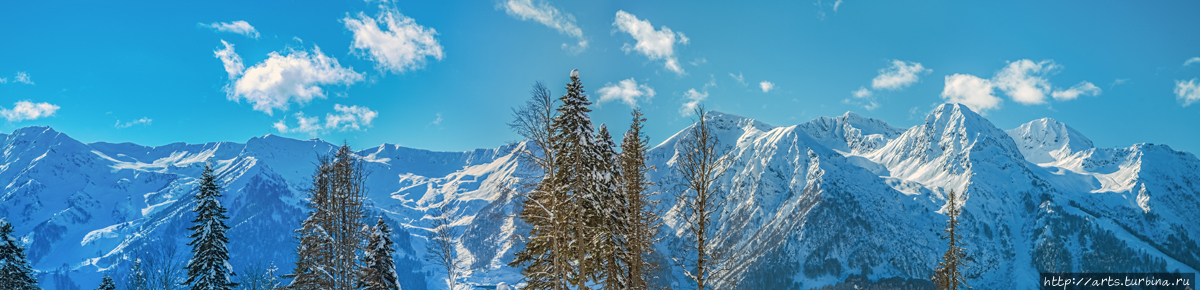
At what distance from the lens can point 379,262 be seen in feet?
103

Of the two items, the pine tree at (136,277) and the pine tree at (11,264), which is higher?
the pine tree at (11,264)

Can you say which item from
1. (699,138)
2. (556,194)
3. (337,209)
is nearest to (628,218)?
(556,194)

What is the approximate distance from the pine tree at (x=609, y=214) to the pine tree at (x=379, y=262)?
1333 cm

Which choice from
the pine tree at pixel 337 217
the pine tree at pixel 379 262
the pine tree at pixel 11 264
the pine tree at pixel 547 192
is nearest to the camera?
the pine tree at pixel 547 192

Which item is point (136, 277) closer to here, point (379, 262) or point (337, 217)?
point (337, 217)

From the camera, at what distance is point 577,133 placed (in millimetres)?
19359

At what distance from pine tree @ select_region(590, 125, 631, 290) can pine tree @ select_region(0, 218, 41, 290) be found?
3848 cm

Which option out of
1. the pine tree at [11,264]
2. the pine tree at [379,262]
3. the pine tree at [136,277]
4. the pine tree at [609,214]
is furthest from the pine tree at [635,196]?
→ the pine tree at [11,264]

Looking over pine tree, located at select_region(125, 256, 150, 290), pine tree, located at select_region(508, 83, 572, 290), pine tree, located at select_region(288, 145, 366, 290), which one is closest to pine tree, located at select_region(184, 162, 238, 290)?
pine tree, located at select_region(125, 256, 150, 290)

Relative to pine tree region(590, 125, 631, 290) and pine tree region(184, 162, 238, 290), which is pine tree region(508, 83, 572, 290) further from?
pine tree region(184, 162, 238, 290)

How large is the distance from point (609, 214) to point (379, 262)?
15742 mm

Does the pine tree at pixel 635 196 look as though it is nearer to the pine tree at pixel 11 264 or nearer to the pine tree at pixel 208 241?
the pine tree at pixel 208 241

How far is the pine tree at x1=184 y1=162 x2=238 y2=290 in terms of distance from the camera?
31.6 meters

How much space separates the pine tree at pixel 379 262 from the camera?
30.9 meters
